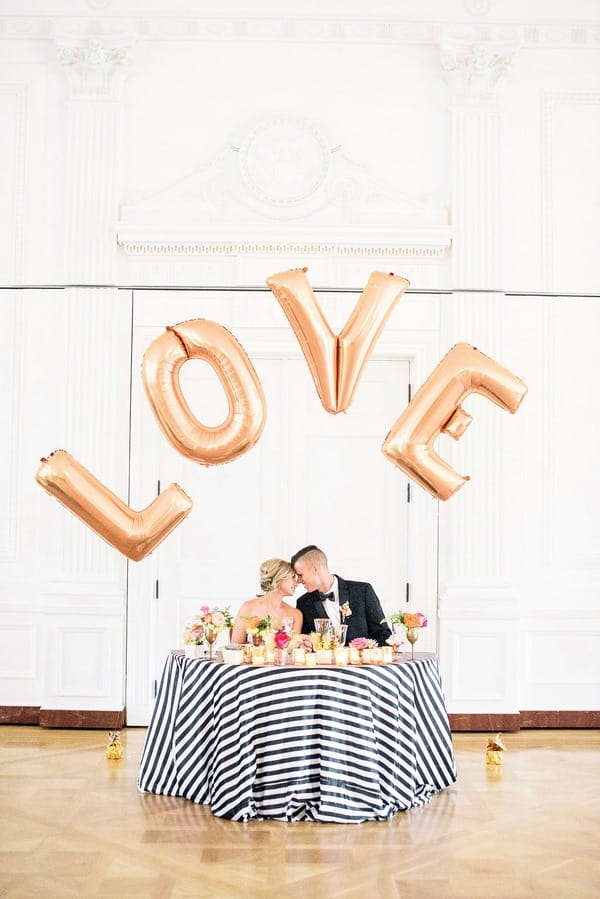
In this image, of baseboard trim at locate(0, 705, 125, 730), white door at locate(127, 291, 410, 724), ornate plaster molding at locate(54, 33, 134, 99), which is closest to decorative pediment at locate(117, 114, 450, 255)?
white door at locate(127, 291, 410, 724)

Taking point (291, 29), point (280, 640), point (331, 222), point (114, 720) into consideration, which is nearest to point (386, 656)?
point (280, 640)

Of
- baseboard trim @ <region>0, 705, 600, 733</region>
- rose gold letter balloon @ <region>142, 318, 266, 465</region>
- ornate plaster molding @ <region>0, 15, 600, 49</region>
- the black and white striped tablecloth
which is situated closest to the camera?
rose gold letter balloon @ <region>142, 318, 266, 465</region>

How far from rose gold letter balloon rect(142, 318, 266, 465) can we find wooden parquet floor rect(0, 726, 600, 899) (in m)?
1.72

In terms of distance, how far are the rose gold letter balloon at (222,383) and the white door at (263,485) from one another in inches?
107

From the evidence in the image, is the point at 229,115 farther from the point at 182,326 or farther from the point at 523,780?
the point at 523,780

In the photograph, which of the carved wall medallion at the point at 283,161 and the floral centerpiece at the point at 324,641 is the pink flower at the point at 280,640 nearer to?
the floral centerpiece at the point at 324,641

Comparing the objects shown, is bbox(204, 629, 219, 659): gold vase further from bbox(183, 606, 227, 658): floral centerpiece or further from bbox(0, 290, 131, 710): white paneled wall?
bbox(0, 290, 131, 710): white paneled wall

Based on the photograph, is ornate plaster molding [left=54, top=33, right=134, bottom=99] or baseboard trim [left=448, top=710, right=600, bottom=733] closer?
baseboard trim [left=448, top=710, right=600, bottom=733]

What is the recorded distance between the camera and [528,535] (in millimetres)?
7133

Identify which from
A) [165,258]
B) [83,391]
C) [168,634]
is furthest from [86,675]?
[165,258]

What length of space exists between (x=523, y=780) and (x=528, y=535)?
6.82ft

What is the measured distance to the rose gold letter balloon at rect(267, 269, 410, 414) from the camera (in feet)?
13.9

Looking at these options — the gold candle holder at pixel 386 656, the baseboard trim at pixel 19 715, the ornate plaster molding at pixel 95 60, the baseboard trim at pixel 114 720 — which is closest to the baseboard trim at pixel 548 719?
the baseboard trim at pixel 114 720

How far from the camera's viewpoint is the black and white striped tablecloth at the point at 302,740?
4641 millimetres
